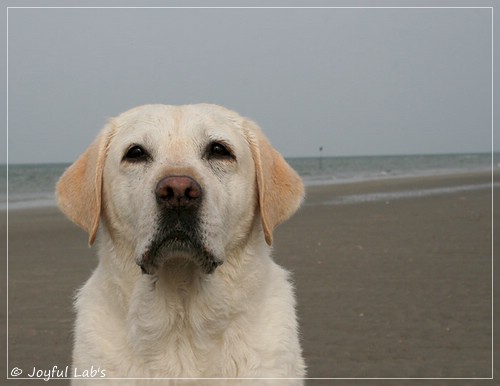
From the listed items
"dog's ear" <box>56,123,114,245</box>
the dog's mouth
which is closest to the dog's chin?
the dog's mouth

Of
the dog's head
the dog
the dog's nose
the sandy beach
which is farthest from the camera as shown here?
the sandy beach

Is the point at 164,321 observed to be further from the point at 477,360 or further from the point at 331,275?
the point at 331,275

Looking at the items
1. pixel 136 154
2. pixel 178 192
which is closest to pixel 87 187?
pixel 136 154

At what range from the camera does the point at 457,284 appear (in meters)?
9.69

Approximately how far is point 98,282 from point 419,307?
5.59m

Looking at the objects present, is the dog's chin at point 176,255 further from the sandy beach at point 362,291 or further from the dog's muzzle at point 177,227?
the sandy beach at point 362,291

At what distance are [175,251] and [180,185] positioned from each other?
1.14 feet

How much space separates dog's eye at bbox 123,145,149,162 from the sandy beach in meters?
3.28

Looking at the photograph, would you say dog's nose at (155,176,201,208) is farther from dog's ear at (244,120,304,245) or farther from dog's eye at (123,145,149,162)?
dog's ear at (244,120,304,245)

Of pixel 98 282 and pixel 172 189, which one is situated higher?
pixel 172 189

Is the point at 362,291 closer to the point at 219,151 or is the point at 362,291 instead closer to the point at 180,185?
the point at 219,151

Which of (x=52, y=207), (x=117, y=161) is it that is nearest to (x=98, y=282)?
(x=117, y=161)

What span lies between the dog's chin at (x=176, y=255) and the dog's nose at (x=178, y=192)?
0.18m

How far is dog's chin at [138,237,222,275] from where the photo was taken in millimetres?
3344
